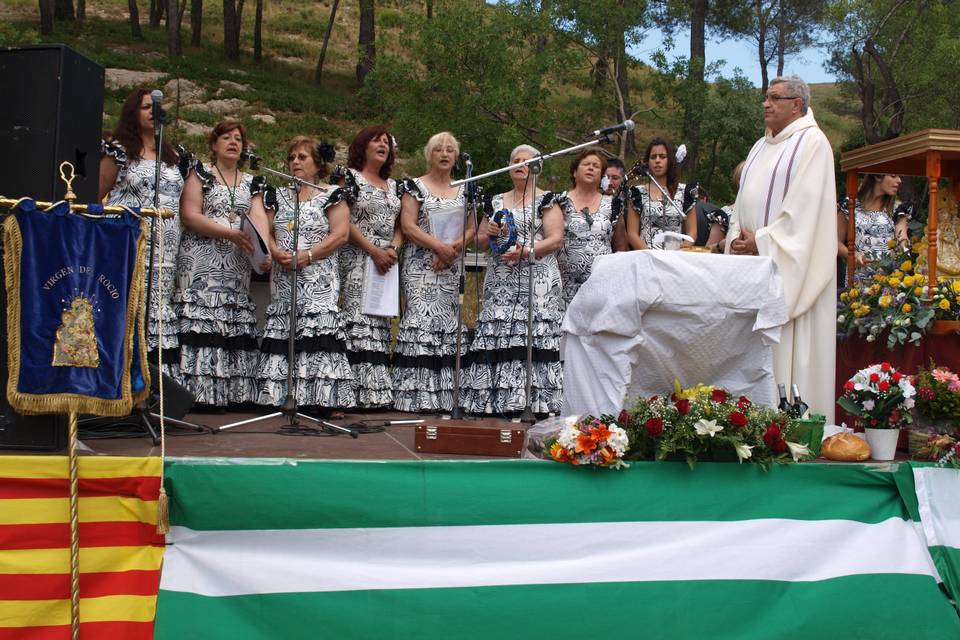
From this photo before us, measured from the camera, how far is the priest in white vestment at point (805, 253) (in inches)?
195

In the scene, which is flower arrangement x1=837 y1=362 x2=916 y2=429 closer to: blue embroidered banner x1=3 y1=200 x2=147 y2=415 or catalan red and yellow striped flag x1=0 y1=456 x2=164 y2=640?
catalan red and yellow striped flag x1=0 y1=456 x2=164 y2=640

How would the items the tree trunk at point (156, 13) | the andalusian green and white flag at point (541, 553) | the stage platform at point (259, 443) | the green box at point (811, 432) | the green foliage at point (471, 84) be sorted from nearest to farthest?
1. the andalusian green and white flag at point (541, 553)
2. the stage platform at point (259, 443)
3. the green box at point (811, 432)
4. the green foliage at point (471, 84)
5. the tree trunk at point (156, 13)

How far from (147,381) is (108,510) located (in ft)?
1.99

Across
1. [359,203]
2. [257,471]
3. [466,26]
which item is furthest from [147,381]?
[466,26]

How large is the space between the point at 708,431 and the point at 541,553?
88 cm

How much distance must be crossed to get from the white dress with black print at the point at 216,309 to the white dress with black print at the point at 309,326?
15 cm

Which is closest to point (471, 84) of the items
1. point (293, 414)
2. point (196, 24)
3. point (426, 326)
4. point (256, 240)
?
point (426, 326)

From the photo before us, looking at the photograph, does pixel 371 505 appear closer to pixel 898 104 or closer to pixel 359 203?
pixel 359 203

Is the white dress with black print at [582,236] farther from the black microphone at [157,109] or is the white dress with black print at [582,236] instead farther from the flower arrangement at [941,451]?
the black microphone at [157,109]

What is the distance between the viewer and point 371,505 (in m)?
3.82

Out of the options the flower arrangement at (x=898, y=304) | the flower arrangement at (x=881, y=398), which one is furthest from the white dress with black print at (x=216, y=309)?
the flower arrangement at (x=898, y=304)

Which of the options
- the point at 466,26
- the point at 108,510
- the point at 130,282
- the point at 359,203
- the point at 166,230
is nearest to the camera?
the point at 108,510

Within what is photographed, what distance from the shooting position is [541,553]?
3932 millimetres

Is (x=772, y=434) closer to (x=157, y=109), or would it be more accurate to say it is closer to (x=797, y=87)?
Answer: (x=797, y=87)
